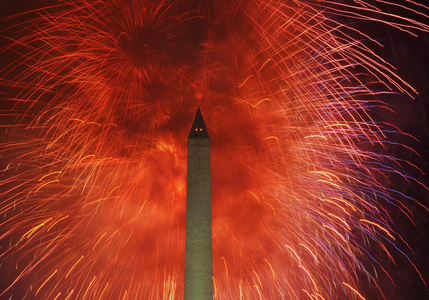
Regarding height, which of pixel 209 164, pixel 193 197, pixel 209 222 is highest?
pixel 209 164

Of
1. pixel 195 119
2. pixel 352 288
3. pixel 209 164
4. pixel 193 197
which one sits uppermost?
pixel 195 119

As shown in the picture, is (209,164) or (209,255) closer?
(209,255)

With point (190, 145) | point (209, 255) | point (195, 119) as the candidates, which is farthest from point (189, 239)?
point (195, 119)

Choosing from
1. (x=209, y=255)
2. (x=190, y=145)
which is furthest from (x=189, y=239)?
(x=190, y=145)

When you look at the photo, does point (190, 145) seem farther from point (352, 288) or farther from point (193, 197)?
point (352, 288)

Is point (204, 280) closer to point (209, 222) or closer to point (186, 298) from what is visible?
point (186, 298)

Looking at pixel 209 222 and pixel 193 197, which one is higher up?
pixel 193 197
